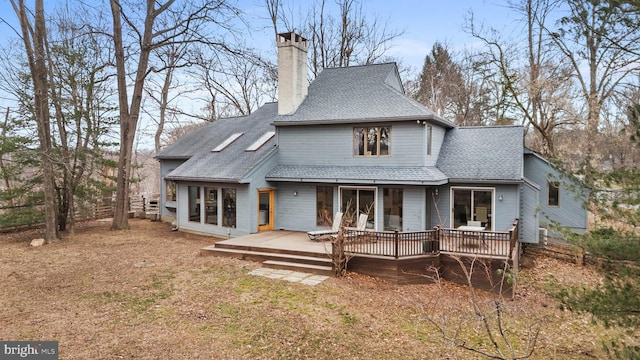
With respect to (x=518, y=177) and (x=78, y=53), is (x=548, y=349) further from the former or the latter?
(x=78, y=53)

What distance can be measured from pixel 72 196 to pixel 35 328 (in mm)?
9947

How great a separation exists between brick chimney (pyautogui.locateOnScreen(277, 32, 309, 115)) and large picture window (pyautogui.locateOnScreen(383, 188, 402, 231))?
5531 mm

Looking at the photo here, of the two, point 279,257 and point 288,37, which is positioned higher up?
point 288,37

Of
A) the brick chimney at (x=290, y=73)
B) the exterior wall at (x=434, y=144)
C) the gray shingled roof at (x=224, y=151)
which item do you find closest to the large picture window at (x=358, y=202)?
the exterior wall at (x=434, y=144)

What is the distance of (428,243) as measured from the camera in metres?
10.5

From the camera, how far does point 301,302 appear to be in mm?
8336

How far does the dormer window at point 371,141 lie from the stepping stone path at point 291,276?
5.71 meters

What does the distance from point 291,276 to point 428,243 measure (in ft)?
12.8

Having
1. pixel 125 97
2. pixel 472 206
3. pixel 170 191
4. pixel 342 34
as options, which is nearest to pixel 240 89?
pixel 342 34

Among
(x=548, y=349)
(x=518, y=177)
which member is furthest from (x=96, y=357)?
(x=518, y=177)

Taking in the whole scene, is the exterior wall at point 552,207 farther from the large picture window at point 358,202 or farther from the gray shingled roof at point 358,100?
the large picture window at point 358,202

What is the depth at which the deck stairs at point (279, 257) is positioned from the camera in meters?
10.6

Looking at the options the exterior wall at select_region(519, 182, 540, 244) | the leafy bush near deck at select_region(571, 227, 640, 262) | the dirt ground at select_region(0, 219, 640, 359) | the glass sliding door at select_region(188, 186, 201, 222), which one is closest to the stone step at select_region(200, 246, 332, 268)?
the dirt ground at select_region(0, 219, 640, 359)

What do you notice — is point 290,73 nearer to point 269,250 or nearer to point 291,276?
point 269,250
